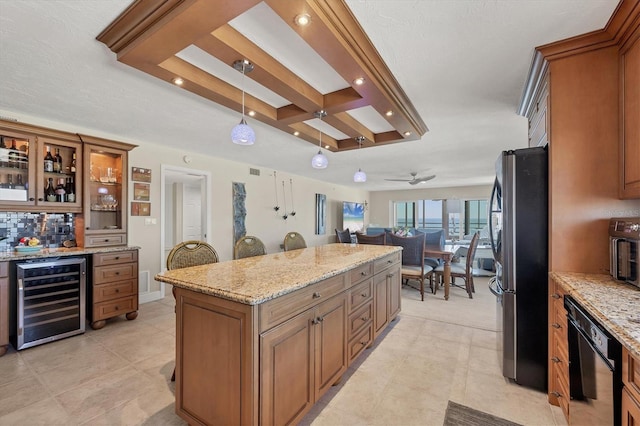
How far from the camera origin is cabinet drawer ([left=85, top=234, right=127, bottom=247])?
129 inches

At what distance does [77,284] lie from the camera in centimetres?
298

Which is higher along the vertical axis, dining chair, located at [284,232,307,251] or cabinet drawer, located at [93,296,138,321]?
dining chair, located at [284,232,307,251]

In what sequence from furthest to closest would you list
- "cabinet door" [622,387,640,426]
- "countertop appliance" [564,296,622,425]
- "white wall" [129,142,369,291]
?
"white wall" [129,142,369,291] < "countertop appliance" [564,296,622,425] < "cabinet door" [622,387,640,426]

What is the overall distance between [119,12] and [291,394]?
221 centimetres

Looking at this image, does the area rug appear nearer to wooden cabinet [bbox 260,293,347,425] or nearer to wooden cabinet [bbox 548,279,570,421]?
wooden cabinet [bbox 548,279,570,421]

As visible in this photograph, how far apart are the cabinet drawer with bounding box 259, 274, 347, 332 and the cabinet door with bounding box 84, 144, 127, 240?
3018 millimetres

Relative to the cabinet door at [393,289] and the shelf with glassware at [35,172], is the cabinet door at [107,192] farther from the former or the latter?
the cabinet door at [393,289]

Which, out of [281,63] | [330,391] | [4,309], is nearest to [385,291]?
[330,391]

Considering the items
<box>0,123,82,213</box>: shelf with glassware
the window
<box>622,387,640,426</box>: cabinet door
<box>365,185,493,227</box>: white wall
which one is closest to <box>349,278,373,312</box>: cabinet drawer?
<box>622,387,640,426</box>: cabinet door

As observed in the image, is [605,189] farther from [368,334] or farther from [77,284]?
[77,284]

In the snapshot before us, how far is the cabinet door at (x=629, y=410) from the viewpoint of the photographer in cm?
93

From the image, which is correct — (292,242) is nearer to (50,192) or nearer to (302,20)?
(302,20)

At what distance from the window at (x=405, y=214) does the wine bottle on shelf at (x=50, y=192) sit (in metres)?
9.43

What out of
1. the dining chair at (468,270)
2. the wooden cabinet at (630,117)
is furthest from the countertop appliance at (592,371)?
the dining chair at (468,270)
